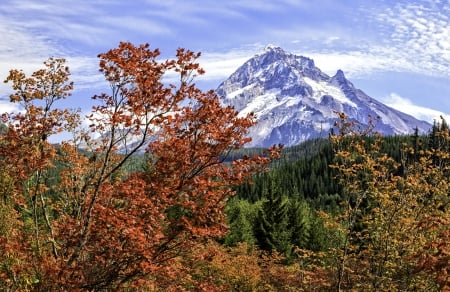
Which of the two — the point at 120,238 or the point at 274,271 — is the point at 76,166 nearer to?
the point at 120,238

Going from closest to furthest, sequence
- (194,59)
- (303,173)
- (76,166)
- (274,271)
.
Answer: (194,59)
(76,166)
(274,271)
(303,173)

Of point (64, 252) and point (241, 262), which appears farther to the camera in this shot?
point (241, 262)

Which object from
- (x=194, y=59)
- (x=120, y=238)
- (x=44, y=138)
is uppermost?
(x=194, y=59)

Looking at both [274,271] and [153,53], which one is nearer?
[153,53]

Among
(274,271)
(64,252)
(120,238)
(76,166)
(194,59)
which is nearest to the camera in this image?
(120,238)

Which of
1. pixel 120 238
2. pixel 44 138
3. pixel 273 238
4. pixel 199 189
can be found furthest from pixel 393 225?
pixel 273 238

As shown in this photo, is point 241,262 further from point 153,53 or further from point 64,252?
point 153,53

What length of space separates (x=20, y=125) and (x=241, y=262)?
23.0m

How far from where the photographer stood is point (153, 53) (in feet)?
31.8

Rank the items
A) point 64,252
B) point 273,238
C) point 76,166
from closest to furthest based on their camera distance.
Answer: point 64,252 → point 76,166 → point 273,238

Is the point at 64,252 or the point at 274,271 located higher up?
the point at 64,252

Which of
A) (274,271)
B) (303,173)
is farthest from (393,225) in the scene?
(303,173)

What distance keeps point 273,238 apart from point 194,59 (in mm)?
43381

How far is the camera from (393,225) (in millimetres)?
16891
